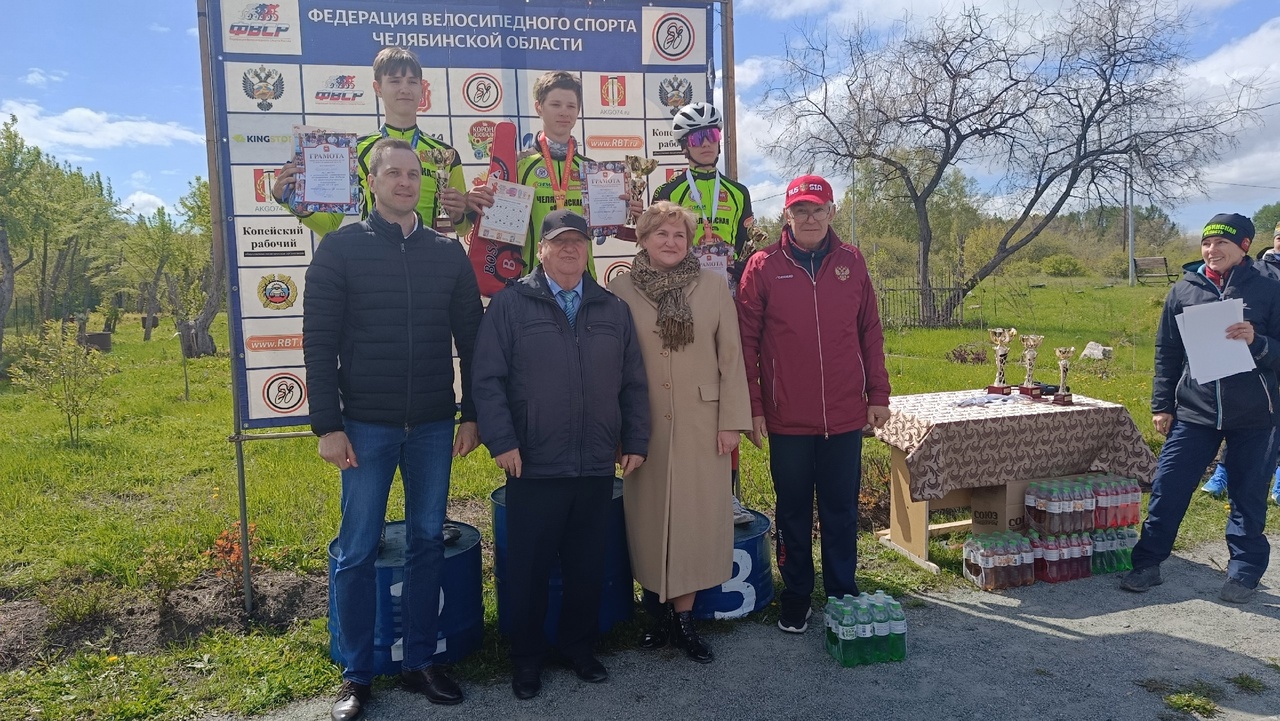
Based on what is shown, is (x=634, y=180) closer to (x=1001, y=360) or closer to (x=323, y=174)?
(x=323, y=174)

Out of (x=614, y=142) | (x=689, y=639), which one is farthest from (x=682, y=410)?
(x=614, y=142)

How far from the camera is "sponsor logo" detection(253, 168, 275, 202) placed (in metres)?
4.02

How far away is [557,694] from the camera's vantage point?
10.9ft

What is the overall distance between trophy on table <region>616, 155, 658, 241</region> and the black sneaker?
86.0 inches

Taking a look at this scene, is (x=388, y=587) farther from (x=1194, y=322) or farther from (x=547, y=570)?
(x=1194, y=322)

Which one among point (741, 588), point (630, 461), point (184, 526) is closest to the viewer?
point (630, 461)

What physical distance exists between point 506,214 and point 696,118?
1129 millimetres

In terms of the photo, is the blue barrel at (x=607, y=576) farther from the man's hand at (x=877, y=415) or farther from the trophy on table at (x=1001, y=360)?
the trophy on table at (x=1001, y=360)

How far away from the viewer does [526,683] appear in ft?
10.8

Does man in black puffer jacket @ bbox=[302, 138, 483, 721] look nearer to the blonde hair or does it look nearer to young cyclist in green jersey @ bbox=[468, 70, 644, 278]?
the blonde hair

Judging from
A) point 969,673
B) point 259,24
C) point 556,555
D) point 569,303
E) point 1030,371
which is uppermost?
point 259,24

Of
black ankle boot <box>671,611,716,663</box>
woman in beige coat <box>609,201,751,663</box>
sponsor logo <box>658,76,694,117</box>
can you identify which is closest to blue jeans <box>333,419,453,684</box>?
woman in beige coat <box>609,201,751,663</box>

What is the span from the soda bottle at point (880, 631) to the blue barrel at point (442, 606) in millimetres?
1840

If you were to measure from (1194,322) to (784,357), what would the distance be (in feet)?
7.43
